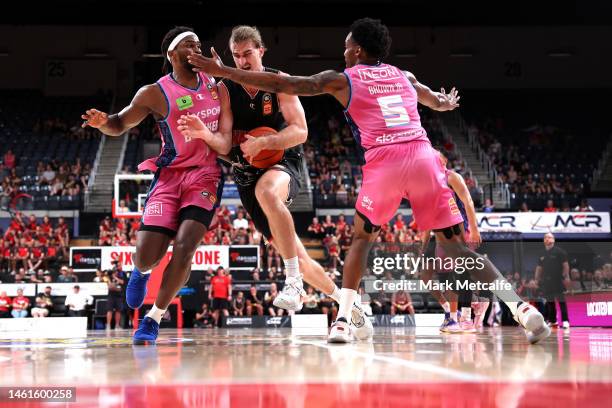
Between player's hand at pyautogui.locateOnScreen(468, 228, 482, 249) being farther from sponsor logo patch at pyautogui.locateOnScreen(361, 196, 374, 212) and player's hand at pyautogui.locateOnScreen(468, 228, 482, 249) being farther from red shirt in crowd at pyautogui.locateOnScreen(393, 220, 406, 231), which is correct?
red shirt in crowd at pyautogui.locateOnScreen(393, 220, 406, 231)

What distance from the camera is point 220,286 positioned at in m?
14.3

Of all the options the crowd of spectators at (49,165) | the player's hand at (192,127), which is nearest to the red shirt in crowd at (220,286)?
the crowd of spectators at (49,165)

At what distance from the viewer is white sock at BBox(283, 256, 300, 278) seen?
4.80 meters

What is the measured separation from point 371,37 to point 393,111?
535 mm

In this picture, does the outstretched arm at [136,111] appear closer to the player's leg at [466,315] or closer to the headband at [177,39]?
the headband at [177,39]

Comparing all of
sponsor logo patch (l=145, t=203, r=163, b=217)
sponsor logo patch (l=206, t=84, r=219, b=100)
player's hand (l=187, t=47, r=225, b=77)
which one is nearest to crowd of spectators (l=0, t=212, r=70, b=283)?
sponsor logo patch (l=145, t=203, r=163, b=217)

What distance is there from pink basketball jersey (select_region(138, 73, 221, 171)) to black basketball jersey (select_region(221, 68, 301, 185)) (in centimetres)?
15

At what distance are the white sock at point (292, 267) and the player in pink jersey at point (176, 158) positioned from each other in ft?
2.11

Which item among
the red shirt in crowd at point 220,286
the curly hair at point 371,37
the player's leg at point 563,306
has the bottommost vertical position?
the player's leg at point 563,306

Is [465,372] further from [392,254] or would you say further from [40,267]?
[40,267]

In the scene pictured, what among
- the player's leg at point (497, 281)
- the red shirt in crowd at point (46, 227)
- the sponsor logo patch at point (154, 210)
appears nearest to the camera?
the player's leg at point (497, 281)

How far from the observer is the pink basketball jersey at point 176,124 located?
4902 mm

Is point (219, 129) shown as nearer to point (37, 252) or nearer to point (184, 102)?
point (184, 102)

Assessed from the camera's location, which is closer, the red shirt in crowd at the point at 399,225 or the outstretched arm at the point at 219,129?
the outstretched arm at the point at 219,129
